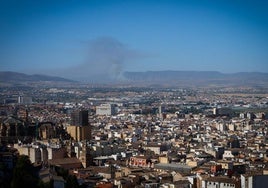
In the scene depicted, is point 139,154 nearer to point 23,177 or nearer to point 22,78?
point 23,177

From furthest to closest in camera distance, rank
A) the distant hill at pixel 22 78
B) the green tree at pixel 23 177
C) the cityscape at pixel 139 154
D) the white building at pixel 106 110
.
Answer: the distant hill at pixel 22 78, the white building at pixel 106 110, the cityscape at pixel 139 154, the green tree at pixel 23 177

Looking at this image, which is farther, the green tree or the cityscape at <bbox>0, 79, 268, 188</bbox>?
the cityscape at <bbox>0, 79, 268, 188</bbox>

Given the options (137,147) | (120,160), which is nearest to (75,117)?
(137,147)

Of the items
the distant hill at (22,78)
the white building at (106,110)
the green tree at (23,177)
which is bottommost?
the white building at (106,110)

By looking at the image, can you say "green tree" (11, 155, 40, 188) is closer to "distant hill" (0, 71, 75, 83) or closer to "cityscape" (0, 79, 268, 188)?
"cityscape" (0, 79, 268, 188)

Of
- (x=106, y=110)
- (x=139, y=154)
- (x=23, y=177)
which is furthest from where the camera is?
(x=106, y=110)

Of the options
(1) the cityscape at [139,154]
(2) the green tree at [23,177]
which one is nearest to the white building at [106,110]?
(1) the cityscape at [139,154]

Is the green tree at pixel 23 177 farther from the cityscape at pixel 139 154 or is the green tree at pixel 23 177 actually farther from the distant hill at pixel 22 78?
the distant hill at pixel 22 78

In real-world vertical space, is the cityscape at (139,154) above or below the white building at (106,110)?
above

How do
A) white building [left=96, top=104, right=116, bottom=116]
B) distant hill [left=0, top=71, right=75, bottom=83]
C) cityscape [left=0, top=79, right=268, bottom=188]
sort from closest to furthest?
cityscape [left=0, top=79, right=268, bottom=188], white building [left=96, top=104, right=116, bottom=116], distant hill [left=0, top=71, right=75, bottom=83]

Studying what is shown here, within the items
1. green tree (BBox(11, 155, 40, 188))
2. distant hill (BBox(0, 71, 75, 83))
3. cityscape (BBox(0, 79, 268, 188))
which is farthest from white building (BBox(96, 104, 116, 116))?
green tree (BBox(11, 155, 40, 188))

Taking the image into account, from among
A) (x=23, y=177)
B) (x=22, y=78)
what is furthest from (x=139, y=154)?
(x=22, y=78)
